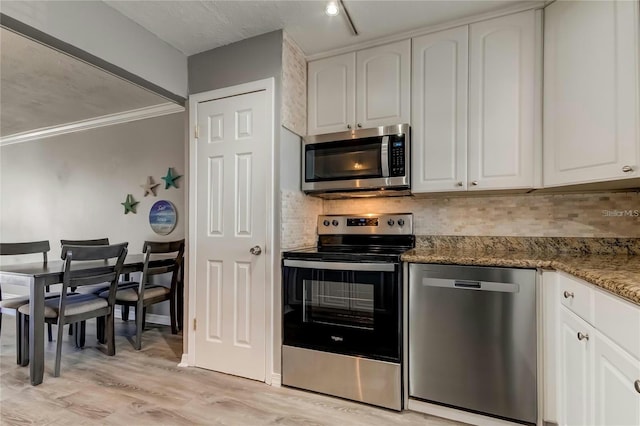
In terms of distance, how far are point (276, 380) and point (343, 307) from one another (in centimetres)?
72

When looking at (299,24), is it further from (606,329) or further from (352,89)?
(606,329)

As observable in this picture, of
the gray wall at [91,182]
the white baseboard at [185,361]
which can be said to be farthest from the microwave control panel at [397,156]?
the gray wall at [91,182]

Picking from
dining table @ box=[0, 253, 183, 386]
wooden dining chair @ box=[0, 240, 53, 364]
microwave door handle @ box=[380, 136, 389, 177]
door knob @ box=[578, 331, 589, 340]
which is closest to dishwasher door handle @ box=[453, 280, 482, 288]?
door knob @ box=[578, 331, 589, 340]

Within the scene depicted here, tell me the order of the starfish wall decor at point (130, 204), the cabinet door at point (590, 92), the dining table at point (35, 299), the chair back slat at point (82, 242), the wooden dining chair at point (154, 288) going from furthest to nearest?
the starfish wall decor at point (130, 204), the chair back slat at point (82, 242), the wooden dining chair at point (154, 288), the dining table at point (35, 299), the cabinet door at point (590, 92)

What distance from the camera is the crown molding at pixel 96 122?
12.2 ft

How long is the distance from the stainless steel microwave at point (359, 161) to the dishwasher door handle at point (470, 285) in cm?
66

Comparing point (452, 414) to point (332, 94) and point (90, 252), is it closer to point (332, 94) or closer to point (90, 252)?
point (332, 94)

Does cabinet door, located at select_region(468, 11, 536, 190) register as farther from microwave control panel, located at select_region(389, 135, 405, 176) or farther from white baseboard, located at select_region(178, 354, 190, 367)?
white baseboard, located at select_region(178, 354, 190, 367)

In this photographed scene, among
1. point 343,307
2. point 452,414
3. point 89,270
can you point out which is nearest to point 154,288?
point 89,270

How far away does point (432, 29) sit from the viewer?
2117 millimetres

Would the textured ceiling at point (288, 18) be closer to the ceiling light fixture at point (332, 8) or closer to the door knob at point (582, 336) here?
the ceiling light fixture at point (332, 8)

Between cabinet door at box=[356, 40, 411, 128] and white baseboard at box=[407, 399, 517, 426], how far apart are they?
70.5 inches

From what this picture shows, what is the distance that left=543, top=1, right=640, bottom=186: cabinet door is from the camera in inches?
56.5

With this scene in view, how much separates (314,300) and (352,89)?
5.08 feet
